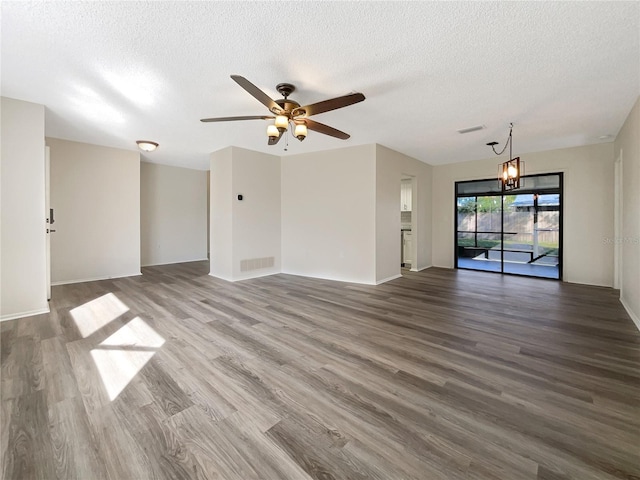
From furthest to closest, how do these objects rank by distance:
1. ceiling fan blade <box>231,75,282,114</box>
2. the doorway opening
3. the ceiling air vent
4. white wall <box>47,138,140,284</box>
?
the doorway opening
white wall <box>47,138,140,284</box>
the ceiling air vent
ceiling fan blade <box>231,75,282,114</box>

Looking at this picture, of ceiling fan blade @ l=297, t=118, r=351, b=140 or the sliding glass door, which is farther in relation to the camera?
the sliding glass door

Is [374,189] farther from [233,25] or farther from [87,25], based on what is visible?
[87,25]

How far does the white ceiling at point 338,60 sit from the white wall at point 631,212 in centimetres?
27

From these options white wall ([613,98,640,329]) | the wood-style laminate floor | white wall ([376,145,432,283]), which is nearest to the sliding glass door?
white wall ([376,145,432,283])

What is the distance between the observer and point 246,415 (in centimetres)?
175

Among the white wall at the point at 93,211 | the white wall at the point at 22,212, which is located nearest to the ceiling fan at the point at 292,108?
the white wall at the point at 22,212

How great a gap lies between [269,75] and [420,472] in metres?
3.27

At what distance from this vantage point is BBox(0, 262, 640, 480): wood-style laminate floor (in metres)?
1.41

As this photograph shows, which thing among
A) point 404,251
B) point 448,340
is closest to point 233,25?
point 448,340

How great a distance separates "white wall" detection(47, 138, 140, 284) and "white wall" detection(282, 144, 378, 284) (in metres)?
3.39

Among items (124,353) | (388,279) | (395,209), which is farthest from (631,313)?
(124,353)

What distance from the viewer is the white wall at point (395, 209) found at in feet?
17.8

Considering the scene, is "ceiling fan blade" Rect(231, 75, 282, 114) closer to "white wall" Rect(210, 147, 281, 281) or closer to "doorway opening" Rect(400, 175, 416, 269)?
"white wall" Rect(210, 147, 281, 281)

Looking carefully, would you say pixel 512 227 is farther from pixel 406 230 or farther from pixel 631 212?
pixel 631 212
